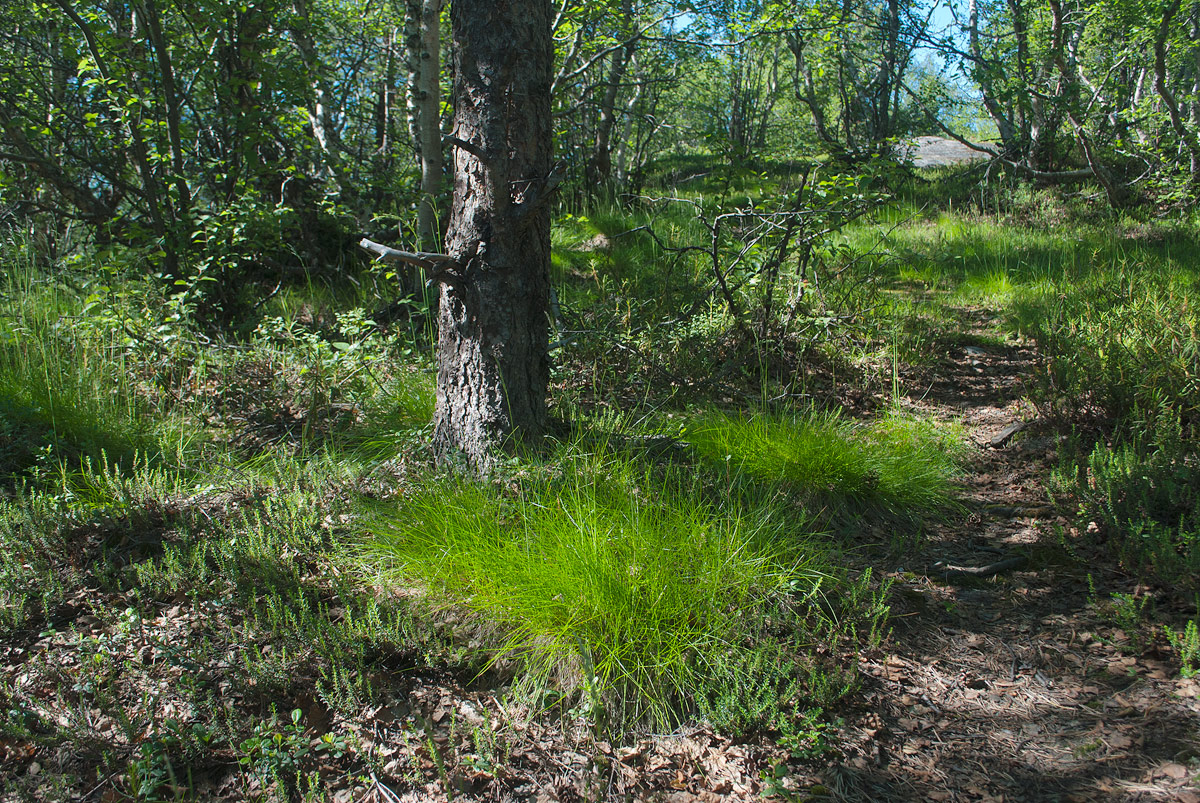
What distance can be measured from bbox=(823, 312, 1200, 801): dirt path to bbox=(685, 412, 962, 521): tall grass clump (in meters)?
0.23

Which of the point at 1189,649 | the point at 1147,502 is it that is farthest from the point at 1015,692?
the point at 1147,502

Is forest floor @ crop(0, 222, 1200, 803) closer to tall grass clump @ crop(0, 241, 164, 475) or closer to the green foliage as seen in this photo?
the green foliage

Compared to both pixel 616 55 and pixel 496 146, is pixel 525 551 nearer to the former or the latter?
pixel 496 146

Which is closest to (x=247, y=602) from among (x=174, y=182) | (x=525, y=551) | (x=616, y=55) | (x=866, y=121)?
(x=525, y=551)

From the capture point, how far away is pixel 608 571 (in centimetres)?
238

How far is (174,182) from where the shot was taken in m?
5.23

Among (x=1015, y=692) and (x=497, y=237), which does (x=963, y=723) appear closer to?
(x=1015, y=692)

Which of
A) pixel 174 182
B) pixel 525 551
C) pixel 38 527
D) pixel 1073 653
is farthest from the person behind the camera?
pixel 174 182

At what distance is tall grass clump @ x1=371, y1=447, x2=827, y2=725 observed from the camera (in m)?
2.26

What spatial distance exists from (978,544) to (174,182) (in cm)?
581

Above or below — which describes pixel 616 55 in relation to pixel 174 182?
above

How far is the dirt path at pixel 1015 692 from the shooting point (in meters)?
1.94

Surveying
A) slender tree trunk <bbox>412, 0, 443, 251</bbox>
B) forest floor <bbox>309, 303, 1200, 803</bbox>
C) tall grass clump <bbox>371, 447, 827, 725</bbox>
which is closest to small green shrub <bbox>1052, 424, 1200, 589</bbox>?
forest floor <bbox>309, 303, 1200, 803</bbox>

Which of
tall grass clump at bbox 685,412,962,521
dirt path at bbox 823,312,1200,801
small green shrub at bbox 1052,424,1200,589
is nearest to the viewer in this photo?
dirt path at bbox 823,312,1200,801
